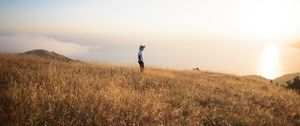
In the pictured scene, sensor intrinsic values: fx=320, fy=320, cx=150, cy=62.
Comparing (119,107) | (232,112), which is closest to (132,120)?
(119,107)

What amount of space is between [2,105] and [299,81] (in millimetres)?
23036

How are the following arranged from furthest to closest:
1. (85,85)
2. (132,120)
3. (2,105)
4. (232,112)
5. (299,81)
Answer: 1. (299,81)
2. (232,112)
3. (85,85)
4. (132,120)
5. (2,105)

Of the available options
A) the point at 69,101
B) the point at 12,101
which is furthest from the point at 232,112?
the point at 12,101

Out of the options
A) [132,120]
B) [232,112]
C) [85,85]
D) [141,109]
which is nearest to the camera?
[132,120]

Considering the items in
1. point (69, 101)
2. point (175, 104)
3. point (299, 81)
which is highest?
point (69, 101)

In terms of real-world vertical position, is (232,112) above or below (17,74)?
below

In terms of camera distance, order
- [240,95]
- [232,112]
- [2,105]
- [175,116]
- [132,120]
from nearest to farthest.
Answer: [2,105] → [132,120] → [175,116] → [232,112] → [240,95]

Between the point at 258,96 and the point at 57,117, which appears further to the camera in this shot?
the point at 258,96

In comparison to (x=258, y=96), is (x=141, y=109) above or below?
above

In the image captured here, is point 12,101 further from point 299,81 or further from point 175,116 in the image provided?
point 299,81

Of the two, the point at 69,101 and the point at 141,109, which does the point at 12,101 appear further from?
the point at 141,109

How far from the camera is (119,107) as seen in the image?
7.39m

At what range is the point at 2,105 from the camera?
614 cm

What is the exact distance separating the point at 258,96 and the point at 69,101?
31.9ft
